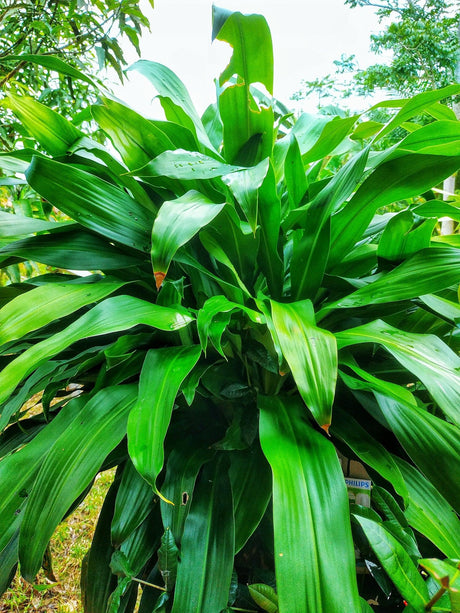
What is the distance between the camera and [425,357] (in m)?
0.39

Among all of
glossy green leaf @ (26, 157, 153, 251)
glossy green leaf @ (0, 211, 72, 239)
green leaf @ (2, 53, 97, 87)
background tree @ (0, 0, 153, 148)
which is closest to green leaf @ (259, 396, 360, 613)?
glossy green leaf @ (26, 157, 153, 251)

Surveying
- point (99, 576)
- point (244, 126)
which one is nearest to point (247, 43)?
point (244, 126)

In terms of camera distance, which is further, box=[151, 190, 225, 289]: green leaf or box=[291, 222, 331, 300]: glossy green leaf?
A: box=[291, 222, 331, 300]: glossy green leaf

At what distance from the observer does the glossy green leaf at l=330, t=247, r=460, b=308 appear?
0.43 m

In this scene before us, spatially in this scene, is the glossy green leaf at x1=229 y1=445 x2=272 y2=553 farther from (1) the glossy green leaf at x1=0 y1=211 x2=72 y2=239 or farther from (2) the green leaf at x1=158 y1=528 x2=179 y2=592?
(1) the glossy green leaf at x1=0 y1=211 x2=72 y2=239

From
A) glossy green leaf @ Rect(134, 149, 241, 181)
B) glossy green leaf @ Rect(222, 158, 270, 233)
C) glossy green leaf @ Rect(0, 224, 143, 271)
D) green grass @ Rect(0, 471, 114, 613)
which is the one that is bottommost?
green grass @ Rect(0, 471, 114, 613)

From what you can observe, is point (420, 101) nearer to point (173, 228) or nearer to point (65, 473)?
point (173, 228)

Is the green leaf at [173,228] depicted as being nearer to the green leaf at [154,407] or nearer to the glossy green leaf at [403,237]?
the green leaf at [154,407]

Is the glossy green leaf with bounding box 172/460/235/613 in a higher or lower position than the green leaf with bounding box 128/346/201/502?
lower

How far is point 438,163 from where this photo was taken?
0.45m

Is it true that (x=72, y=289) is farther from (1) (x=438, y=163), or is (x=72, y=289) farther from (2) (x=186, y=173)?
(1) (x=438, y=163)

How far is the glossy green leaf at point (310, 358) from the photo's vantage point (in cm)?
33

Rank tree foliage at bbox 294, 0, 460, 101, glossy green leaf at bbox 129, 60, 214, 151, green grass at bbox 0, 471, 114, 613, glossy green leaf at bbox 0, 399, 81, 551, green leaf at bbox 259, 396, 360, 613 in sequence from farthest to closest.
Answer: tree foliage at bbox 294, 0, 460, 101
green grass at bbox 0, 471, 114, 613
glossy green leaf at bbox 129, 60, 214, 151
glossy green leaf at bbox 0, 399, 81, 551
green leaf at bbox 259, 396, 360, 613

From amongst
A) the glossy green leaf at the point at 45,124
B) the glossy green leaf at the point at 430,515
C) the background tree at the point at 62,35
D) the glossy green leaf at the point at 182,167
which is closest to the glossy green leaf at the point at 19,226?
the glossy green leaf at the point at 45,124
